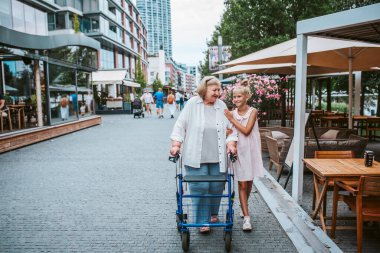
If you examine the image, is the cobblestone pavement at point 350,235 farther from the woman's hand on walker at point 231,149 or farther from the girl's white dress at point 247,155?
the woman's hand on walker at point 231,149

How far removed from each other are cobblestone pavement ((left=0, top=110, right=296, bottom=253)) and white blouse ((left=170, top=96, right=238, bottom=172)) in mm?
969

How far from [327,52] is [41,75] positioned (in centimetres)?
1103

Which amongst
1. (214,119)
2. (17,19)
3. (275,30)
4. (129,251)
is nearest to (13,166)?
(129,251)

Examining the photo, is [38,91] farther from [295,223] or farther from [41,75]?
[295,223]

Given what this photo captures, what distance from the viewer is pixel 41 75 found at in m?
13.3

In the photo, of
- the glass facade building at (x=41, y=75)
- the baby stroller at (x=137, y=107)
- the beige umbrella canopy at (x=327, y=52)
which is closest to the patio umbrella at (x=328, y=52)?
the beige umbrella canopy at (x=327, y=52)

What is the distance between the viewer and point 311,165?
4078 millimetres

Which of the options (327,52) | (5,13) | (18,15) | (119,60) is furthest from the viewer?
(119,60)

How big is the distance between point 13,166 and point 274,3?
15624mm

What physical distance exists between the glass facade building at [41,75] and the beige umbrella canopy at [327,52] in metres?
7.86

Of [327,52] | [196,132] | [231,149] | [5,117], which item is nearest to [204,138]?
[196,132]

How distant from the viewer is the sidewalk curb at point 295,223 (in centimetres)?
353

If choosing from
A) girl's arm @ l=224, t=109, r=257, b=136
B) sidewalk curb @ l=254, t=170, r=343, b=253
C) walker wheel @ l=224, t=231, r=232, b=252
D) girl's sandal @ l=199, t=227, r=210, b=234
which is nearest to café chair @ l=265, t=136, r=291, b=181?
sidewalk curb @ l=254, t=170, r=343, b=253

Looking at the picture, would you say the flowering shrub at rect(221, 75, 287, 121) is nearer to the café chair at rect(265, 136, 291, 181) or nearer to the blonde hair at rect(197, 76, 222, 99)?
the café chair at rect(265, 136, 291, 181)
